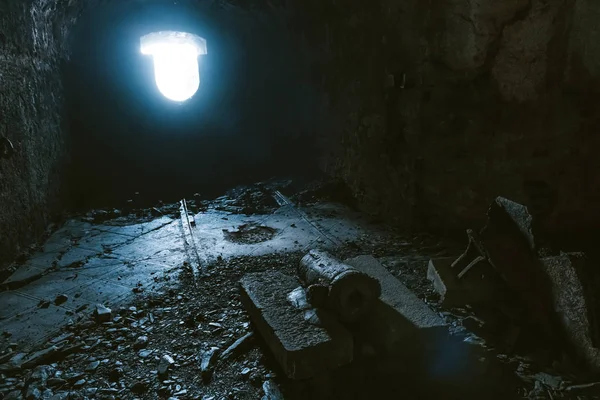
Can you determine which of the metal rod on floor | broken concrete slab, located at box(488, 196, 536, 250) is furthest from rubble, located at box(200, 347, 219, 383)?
broken concrete slab, located at box(488, 196, 536, 250)

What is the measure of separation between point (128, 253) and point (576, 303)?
395 centimetres

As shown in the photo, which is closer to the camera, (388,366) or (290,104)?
(388,366)

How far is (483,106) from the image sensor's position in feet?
13.5

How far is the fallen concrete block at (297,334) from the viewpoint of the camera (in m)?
2.35

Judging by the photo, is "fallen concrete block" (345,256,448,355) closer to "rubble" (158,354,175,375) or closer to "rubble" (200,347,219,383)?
"rubble" (200,347,219,383)

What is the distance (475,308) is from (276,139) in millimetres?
5766

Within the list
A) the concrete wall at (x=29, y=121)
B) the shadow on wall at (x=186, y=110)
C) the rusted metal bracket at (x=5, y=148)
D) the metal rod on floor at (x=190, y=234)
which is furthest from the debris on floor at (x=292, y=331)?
the shadow on wall at (x=186, y=110)

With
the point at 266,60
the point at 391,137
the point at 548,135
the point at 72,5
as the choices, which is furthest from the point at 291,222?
the point at 72,5

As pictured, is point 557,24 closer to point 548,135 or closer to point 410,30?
point 548,135

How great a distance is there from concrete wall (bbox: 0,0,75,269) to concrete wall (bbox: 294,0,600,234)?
3886 millimetres

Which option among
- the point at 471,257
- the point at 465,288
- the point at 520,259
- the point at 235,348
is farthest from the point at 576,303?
the point at 235,348

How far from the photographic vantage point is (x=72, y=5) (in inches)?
251

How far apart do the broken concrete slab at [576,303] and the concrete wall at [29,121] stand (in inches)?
178

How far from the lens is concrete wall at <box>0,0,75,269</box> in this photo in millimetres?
4355
